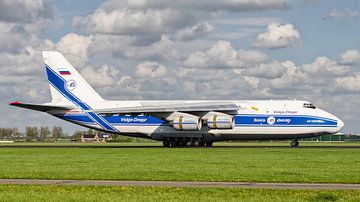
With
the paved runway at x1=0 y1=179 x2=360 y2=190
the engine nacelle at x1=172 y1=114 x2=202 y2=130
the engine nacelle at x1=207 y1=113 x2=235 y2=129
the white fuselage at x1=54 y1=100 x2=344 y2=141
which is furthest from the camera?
the engine nacelle at x1=172 y1=114 x2=202 y2=130

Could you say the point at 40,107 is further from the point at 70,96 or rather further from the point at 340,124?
the point at 340,124

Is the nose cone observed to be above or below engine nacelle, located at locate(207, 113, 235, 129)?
below

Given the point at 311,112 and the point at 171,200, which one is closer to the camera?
the point at 171,200

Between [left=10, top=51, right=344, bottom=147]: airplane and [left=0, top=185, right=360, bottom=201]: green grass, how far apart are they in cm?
4199

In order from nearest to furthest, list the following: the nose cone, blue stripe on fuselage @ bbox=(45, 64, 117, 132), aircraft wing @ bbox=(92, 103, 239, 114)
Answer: the nose cone
aircraft wing @ bbox=(92, 103, 239, 114)
blue stripe on fuselage @ bbox=(45, 64, 117, 132)

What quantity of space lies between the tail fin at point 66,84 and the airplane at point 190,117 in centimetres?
6

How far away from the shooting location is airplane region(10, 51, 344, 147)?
207ft

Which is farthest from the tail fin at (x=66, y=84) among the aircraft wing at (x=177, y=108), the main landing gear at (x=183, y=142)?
the main landing gear at (x=183, y=142)

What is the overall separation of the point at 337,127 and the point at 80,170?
38707 millimetres

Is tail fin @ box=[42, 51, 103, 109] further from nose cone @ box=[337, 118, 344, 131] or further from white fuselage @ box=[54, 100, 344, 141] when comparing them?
nose cone @ box=[337, 118, 344, 131]

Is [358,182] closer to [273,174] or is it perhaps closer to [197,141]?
[273,174]

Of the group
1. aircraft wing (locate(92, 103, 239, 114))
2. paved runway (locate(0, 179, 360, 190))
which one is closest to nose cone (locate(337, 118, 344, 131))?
aircraft wing (locate(92, 103, 239, 114))

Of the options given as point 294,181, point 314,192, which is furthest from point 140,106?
point 314,192

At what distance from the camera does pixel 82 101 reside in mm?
69312
